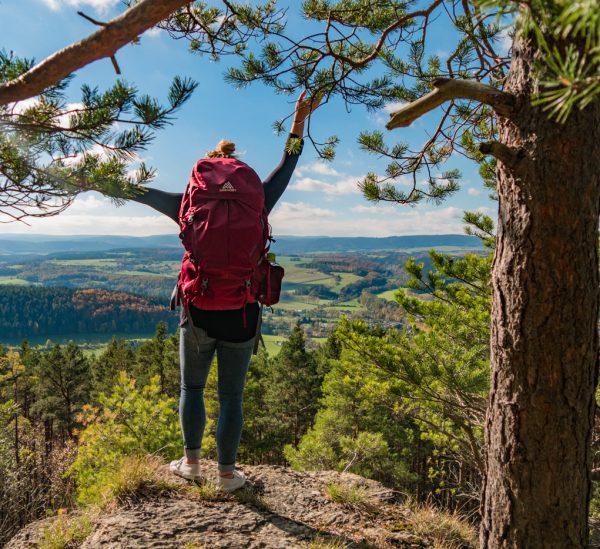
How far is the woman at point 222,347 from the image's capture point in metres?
2.27

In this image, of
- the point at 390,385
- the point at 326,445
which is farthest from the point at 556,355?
the point at 326,445

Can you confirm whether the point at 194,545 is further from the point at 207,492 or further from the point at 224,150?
the point at 224,150

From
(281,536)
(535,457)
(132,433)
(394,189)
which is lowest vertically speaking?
Answer: (132,433)

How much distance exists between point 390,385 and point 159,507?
205cm

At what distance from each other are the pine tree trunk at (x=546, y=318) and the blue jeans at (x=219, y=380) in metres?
1.36

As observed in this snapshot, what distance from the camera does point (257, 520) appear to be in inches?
95.8

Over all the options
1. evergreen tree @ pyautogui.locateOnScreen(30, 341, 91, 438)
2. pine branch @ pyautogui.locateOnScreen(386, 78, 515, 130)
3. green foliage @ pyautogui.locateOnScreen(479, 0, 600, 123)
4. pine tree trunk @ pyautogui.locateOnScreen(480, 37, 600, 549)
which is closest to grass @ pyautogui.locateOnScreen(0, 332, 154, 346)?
evergreen tree @ pyautogui.locateOnScreen(30, 341, 91, 438)

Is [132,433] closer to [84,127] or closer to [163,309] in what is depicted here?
[84,127]

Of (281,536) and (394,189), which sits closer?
(281,536)

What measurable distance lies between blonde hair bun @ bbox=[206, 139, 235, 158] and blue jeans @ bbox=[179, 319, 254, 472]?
41.1 inches

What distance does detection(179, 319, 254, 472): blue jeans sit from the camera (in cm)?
232

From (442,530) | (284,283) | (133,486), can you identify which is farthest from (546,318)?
(284,283)

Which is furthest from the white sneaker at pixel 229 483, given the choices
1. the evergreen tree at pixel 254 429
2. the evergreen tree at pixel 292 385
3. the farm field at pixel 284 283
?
the farm field at pixel 284 283

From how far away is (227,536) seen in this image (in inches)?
87.4
